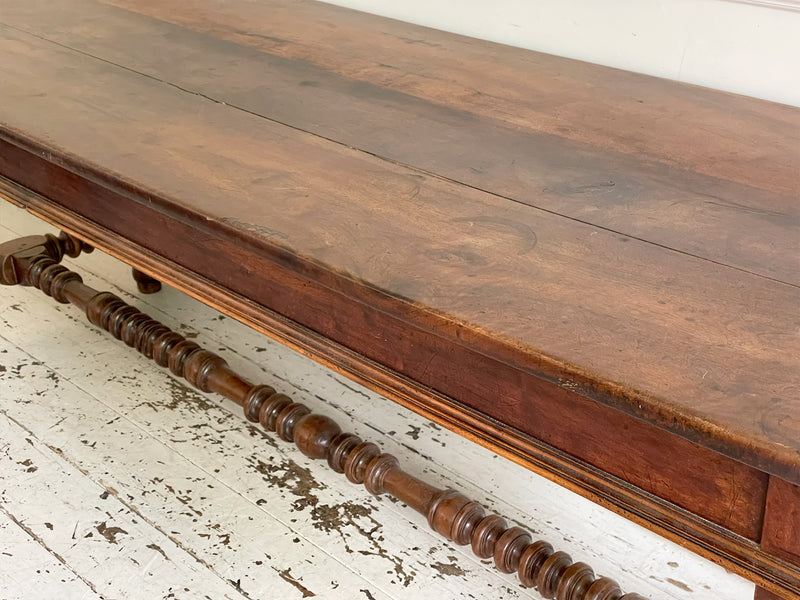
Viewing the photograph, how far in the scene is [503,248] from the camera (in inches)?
37.5

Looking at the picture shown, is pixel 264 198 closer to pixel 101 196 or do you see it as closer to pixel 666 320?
pixel 101 196

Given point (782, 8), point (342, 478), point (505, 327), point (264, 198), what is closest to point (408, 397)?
point (505, 327)

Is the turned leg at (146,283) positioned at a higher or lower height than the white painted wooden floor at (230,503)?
Result: higher

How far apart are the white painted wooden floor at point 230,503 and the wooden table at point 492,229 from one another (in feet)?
1.79

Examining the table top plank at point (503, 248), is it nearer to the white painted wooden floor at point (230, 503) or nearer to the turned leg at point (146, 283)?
the white painted wooden floor at point (230, 503)

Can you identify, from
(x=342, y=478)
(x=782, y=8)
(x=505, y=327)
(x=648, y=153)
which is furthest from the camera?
(x=342, y=478)

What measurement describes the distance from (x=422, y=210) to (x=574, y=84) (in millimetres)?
604

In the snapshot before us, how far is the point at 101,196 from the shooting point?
1.24 meters

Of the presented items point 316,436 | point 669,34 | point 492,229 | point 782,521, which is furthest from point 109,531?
point 669,34

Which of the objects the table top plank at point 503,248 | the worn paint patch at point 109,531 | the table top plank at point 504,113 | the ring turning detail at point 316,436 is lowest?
the worn paint patch at point 109,531

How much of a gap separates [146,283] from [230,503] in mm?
801

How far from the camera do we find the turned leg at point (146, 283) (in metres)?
2.21

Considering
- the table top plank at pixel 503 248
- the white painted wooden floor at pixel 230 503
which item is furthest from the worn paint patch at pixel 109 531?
the table top plank at pixel 503 248

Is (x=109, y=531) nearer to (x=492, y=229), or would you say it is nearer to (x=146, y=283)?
(x=146, y=283)
